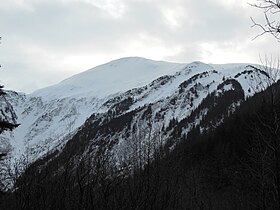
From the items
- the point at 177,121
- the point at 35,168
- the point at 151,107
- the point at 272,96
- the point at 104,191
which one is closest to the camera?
the point at 272,96

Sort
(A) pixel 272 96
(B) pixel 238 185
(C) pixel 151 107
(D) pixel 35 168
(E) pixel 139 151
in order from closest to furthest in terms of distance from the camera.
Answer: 1. (A) pixel 272 96
2. (D) pixel 35 168
3. (E) pixel 139 151
4. (B) pixel 238 185
5. (C) pixel 151 107

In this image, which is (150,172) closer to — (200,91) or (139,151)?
(139,151)

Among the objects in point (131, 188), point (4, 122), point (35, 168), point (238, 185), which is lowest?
point (238, 185)

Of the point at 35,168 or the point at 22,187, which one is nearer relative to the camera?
the point at 22,187

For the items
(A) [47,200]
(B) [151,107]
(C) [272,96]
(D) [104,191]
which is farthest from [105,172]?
(B) [151,107]

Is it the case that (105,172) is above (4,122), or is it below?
below

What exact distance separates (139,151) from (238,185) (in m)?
16.3

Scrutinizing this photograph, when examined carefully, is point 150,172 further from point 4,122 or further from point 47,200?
point 4,122

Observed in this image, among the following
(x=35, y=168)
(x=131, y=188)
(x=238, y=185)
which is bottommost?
(x=238, y=185)

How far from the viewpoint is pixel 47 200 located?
391 inches

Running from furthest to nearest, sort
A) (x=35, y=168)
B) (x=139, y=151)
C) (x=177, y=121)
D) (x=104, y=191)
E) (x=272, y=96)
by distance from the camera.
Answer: (x=177, y=121) < (x=139, y=151) < (x=35, y=168) < (x=104, y=191) < (x=272, y=96)

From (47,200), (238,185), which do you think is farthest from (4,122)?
(238,185)

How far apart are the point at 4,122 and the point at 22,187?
2.13 m

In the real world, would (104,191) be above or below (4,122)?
below
